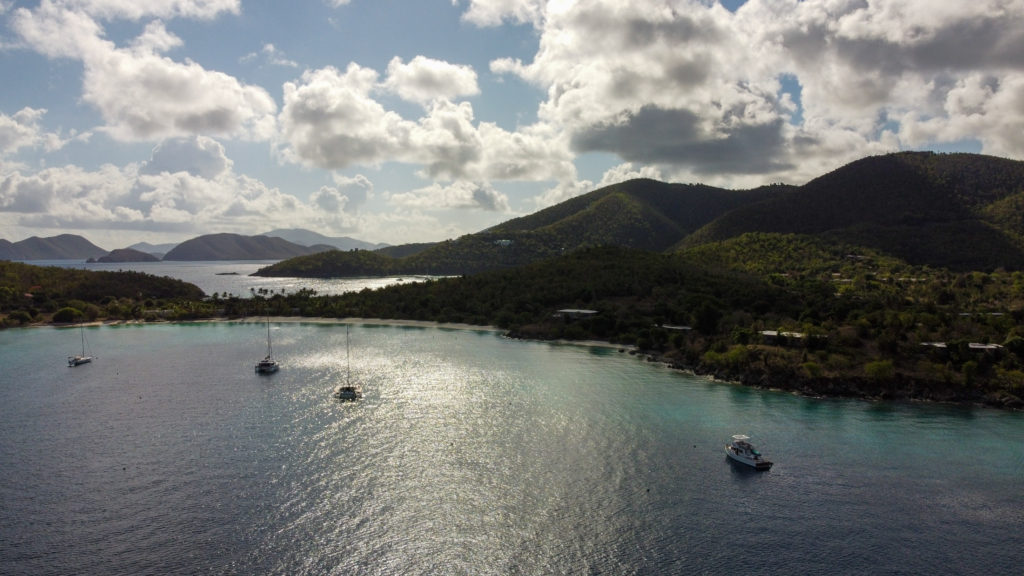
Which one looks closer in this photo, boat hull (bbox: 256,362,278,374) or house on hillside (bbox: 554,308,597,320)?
boat hull (bbox: 256,362,278,374)

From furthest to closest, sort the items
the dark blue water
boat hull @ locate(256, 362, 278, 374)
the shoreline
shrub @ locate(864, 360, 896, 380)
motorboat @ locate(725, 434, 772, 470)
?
boat hull @ locate(256, 362, 278, 374) → shrub @ locate(864, 360, 896, 380) → the shoreline → motorboat @ locate(725, 434, 772, 470) → the dark blue water

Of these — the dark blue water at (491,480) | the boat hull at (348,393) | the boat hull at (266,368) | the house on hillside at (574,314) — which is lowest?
the dark blue water at (491,480)

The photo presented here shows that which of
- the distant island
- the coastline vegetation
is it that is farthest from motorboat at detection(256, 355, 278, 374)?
the distant island

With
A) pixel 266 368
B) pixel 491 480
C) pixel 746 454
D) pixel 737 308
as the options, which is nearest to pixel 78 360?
pixel 266 368

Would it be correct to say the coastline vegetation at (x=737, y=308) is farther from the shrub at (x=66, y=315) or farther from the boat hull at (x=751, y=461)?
the boat hull at (x=751, y=461)

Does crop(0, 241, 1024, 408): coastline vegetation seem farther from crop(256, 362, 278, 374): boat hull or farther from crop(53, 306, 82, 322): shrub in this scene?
crop(256, 362, 278, 374): boat hull

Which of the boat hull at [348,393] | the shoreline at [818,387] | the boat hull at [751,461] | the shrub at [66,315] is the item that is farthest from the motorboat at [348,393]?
the shrub at [66,315]

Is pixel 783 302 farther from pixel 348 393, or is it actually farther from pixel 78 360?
pixel 78 360
